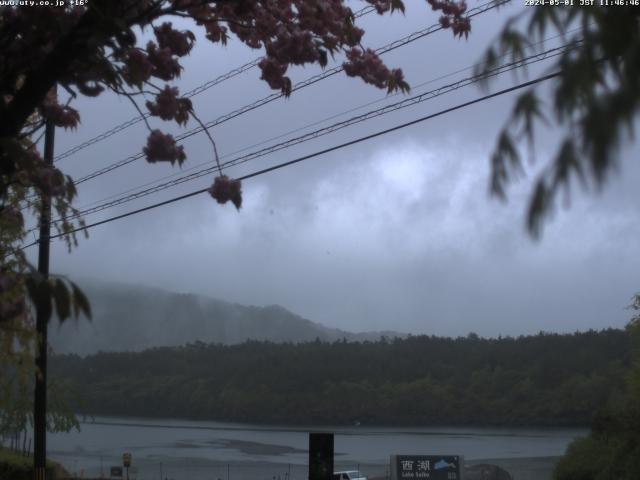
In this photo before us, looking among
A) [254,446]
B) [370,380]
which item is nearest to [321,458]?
[254,446]

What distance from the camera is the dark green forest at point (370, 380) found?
1635 inches

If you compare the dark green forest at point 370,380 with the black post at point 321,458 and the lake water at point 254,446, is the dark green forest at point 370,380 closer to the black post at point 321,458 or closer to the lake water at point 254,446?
the lake water at point 254,446

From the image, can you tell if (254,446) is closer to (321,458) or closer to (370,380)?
(370,380)

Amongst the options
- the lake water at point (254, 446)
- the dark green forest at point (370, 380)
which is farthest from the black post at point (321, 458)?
the dark green forest at point (370, 380)

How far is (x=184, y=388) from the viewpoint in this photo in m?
50.9

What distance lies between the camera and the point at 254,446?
48000 millimetres

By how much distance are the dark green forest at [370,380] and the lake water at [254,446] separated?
1.21 meters

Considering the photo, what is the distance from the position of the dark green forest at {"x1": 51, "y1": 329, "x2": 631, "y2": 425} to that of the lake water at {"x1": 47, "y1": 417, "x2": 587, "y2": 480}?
3.96 ft

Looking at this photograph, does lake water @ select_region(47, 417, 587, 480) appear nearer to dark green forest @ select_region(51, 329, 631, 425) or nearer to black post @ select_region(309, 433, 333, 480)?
dark green forest @ select_region(51, 329, 631, 425)

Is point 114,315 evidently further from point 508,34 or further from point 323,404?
point 508,34

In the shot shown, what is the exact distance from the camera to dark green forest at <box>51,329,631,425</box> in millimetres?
41531

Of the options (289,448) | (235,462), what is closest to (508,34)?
(235,462)

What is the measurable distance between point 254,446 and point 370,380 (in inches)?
356

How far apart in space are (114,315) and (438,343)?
2249cm
